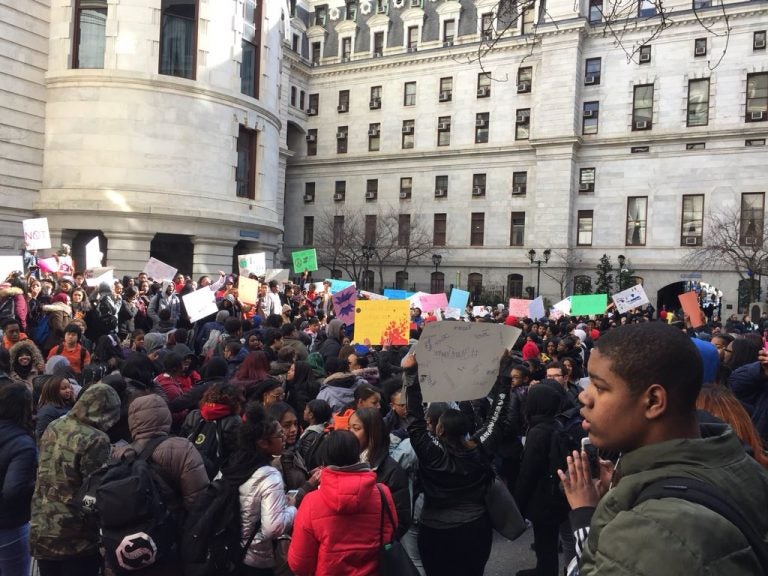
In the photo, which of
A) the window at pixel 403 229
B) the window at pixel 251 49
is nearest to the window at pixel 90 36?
the window at pixel 251 49

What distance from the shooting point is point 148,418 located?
438 cm

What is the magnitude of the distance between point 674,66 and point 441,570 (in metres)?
45.2

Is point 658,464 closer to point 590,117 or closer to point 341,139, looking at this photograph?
point 590,117

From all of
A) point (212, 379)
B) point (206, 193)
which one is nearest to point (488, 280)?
point (206, 193)

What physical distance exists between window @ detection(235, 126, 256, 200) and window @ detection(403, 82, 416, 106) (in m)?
25.2

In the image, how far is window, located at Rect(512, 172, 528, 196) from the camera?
156ft

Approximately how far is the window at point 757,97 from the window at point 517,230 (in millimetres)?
15460

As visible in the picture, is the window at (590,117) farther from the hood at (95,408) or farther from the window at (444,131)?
the hood at (95,408)

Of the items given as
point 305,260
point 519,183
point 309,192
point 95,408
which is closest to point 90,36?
point 305,260

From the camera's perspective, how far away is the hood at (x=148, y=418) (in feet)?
14.4

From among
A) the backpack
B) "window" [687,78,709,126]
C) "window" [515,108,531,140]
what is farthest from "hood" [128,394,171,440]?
"window" [515,108,531,140]

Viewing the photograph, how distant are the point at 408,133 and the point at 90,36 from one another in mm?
30050

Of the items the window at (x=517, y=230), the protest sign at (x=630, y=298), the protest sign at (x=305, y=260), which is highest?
the window at (x=517, y=230)

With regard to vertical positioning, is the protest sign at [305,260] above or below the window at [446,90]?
below
